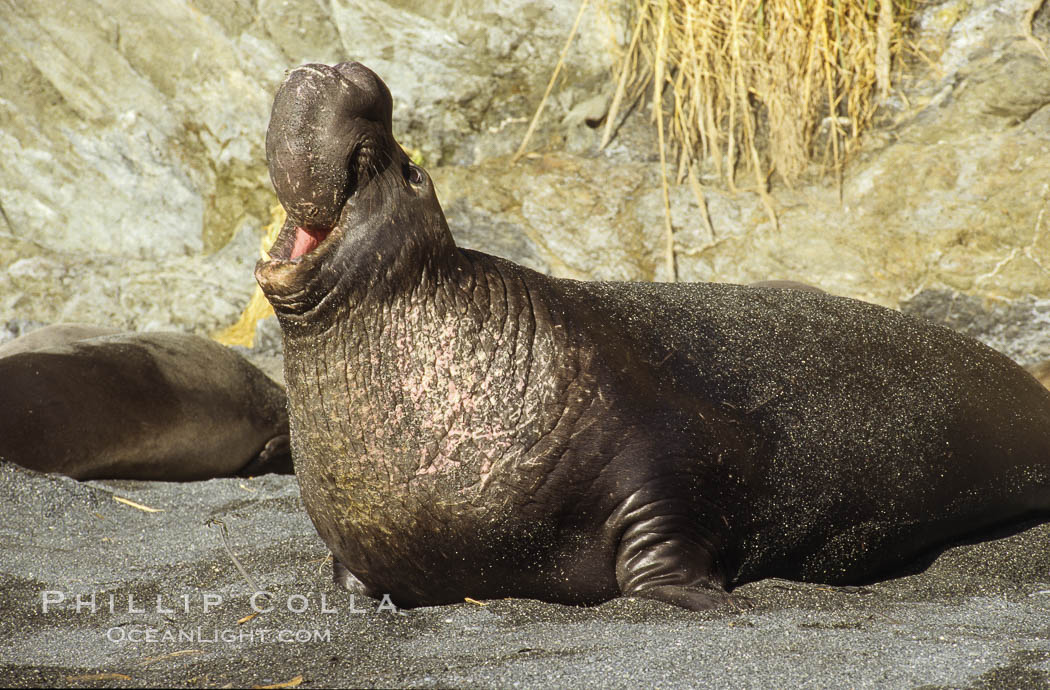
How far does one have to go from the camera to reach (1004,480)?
4418mm

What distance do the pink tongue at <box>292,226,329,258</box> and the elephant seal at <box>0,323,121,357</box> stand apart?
4620 millimetres

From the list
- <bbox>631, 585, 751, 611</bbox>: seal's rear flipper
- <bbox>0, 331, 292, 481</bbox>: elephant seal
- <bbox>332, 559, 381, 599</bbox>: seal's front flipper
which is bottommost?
<bbox>0, 331, 292, 481</bbox>: elephant seal

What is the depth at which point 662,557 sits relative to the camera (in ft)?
11.3

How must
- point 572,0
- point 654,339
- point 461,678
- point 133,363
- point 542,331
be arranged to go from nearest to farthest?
point 461,678 < point 542,331 < point 654,339 < point 133,363 < point 572,0

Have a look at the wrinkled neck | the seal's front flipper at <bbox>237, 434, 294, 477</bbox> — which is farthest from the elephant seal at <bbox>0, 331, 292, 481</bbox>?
the wrinkled neck

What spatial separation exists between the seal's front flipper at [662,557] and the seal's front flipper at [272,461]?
3.66 metres

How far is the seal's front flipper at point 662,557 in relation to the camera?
3.42m

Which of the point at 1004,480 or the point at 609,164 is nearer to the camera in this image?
the point at 1004,480

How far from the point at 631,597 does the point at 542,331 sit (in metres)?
0.88

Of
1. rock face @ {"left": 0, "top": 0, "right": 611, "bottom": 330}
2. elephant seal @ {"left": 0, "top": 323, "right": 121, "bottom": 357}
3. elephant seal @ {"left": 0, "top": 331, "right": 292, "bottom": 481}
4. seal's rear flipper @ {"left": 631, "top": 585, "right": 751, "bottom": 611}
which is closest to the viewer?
seal's rear flipper @ {"left": 631, "top": 585, "right": 751, "bottom": 611}

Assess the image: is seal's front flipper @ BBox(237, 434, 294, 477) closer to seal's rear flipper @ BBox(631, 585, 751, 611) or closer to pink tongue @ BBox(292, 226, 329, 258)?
pink tongue @ BBox(292, 226, 329, 258)

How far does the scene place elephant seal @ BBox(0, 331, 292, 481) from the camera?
19.1ft

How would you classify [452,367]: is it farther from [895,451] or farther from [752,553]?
[895,451]

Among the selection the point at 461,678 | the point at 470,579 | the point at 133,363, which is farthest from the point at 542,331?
the point at 133,363
